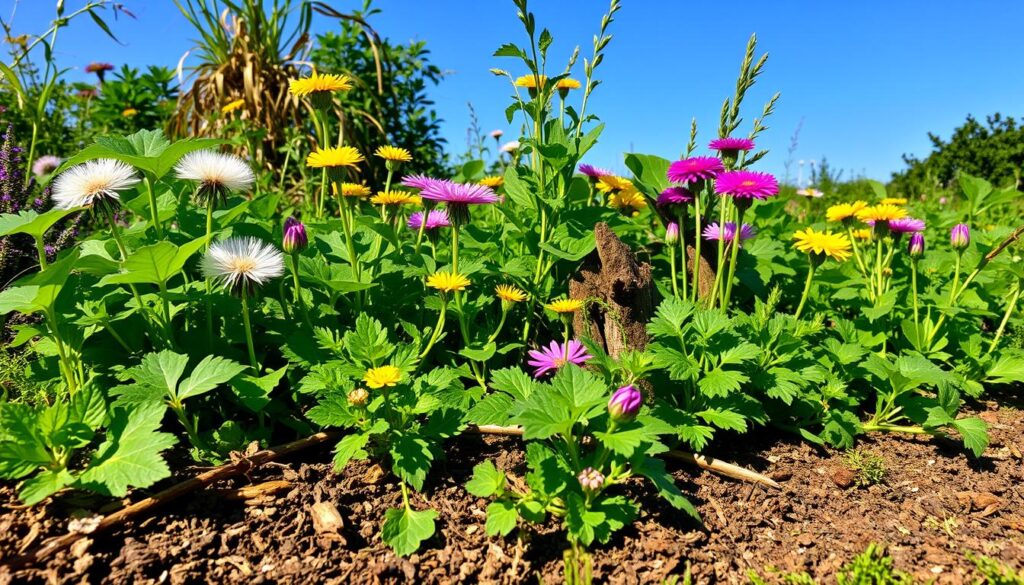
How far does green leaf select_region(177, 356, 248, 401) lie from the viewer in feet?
4.95

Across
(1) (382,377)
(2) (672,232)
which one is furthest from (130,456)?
(2) (672,232)

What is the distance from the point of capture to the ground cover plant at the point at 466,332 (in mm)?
1436

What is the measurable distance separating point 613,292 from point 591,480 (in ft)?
2.46

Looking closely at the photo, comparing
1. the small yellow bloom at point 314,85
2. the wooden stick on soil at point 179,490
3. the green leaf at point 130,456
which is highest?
the small yellow bloom at point 314,85

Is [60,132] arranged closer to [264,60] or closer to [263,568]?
[264,60]

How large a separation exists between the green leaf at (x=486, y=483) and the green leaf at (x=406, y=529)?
152mm

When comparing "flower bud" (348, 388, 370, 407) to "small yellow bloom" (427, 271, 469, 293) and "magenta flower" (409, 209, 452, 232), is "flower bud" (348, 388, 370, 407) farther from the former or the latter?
"magenta flower" (409, 209, 452, 232)

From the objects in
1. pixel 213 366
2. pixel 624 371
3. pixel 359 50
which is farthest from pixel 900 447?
pixel 359 50

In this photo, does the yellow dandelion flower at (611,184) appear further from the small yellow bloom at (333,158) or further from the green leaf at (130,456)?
the green leaf at (130,456)

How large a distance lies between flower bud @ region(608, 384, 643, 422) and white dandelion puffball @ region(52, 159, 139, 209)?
1.41m

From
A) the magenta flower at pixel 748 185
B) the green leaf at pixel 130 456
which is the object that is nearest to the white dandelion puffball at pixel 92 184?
the green leaf at pixel 130 456

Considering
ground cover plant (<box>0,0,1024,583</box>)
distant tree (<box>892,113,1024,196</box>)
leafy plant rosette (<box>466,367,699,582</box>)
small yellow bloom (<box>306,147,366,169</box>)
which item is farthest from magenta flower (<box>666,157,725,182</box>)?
distant tree (<box>892,113,1024,196</box>)

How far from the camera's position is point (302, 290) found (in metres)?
2.03

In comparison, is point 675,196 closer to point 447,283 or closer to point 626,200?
point 626,200
